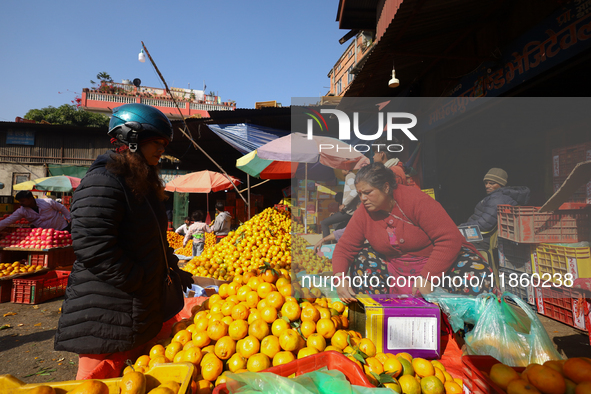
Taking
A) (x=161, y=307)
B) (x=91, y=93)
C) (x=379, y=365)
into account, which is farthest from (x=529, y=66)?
(x=91, y=93)

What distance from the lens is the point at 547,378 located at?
3.85 ft

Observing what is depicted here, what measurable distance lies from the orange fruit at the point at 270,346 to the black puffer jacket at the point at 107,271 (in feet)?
2.59

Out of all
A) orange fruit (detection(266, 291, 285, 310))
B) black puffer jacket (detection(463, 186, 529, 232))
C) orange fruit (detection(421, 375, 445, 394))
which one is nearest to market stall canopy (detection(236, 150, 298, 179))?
black puffer jacket (detection(463, 186, 529, 232))

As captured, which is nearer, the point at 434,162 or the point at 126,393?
the point at 126,393

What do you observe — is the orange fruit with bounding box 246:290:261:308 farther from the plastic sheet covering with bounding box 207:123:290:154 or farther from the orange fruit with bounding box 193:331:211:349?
the plastic sheet covering with bounding box 207:123:290:154

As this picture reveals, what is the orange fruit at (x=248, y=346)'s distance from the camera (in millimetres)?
1663

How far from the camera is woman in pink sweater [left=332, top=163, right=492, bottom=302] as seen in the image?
2.77m

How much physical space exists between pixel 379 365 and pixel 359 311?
52 cm

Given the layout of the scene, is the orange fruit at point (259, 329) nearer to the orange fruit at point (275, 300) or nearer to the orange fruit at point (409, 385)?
the orange fruit at point (275, 300)

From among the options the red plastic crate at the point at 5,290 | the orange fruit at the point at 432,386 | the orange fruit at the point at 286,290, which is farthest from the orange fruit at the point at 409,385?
the red plastic crate at the point at 5,290

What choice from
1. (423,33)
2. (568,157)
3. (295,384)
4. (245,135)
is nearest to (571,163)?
(568,157)

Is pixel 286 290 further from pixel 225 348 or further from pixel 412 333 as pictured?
pixel 412 333

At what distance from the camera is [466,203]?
3727 millimetres

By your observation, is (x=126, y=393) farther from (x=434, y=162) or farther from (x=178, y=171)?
(x=178, y=171)
